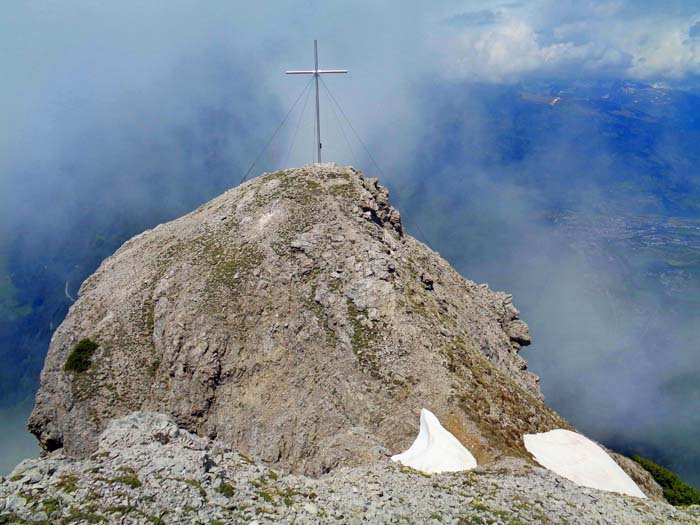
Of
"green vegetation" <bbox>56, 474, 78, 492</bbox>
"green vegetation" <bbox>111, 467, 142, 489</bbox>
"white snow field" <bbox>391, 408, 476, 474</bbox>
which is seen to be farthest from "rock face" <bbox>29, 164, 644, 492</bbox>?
"green vegetation" <bbox>56, 474, 78, 492</bbox>

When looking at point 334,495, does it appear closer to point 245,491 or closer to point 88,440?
point 245,491

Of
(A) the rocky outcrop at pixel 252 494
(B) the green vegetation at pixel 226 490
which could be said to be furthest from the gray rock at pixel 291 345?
(B) the green vegetation at pixel 226 490

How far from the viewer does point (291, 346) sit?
188 ft

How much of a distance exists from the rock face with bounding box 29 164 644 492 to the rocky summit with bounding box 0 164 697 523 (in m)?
0.21

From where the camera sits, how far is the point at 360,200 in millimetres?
68938

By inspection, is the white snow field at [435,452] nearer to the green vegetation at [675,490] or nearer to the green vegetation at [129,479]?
the green vegetation at [129,479]

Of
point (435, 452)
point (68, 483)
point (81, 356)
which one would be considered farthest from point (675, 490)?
point (81, 356)

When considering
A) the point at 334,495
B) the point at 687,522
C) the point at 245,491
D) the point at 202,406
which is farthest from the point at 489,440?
the point at 202,406

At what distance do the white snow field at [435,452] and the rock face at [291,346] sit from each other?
1.90 metres

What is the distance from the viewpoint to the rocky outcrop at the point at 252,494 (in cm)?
2333

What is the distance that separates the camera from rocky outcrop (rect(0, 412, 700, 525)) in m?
23.3

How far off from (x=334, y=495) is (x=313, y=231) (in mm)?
40916

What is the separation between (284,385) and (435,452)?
854 inches

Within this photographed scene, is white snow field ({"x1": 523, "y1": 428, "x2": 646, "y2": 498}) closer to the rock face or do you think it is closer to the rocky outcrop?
the rock face
